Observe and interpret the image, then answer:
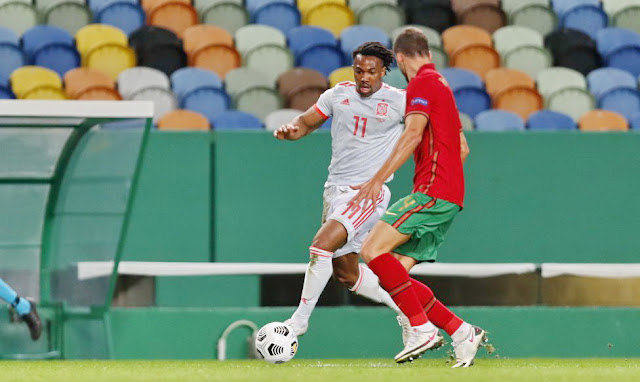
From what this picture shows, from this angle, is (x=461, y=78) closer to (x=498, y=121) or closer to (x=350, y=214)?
(x=498, y=121)

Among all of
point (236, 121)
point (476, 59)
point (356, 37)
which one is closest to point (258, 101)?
point (236, 121)

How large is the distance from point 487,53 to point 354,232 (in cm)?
527

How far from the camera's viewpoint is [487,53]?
12383 millimetres

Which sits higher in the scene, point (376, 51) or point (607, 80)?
point (607, 80)

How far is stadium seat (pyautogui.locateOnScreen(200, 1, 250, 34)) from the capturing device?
Answer: 12.8m

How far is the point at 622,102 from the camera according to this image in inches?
Result: 455

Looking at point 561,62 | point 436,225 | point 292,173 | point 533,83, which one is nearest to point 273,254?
point 292,173

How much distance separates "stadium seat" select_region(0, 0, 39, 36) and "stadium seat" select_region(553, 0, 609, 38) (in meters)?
5.31

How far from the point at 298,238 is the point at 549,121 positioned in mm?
2664

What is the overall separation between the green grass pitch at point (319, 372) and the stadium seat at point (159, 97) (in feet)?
11.6

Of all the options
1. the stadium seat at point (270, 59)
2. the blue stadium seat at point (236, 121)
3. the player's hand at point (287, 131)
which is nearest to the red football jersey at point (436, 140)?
the player's hand at point (287, 131)

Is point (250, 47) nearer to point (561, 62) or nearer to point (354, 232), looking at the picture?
point (561, 62)

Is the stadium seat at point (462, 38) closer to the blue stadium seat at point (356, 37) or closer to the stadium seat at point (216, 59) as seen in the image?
the blue stadium seat at point (356, 37)

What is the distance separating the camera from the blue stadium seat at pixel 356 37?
12.2 metres
